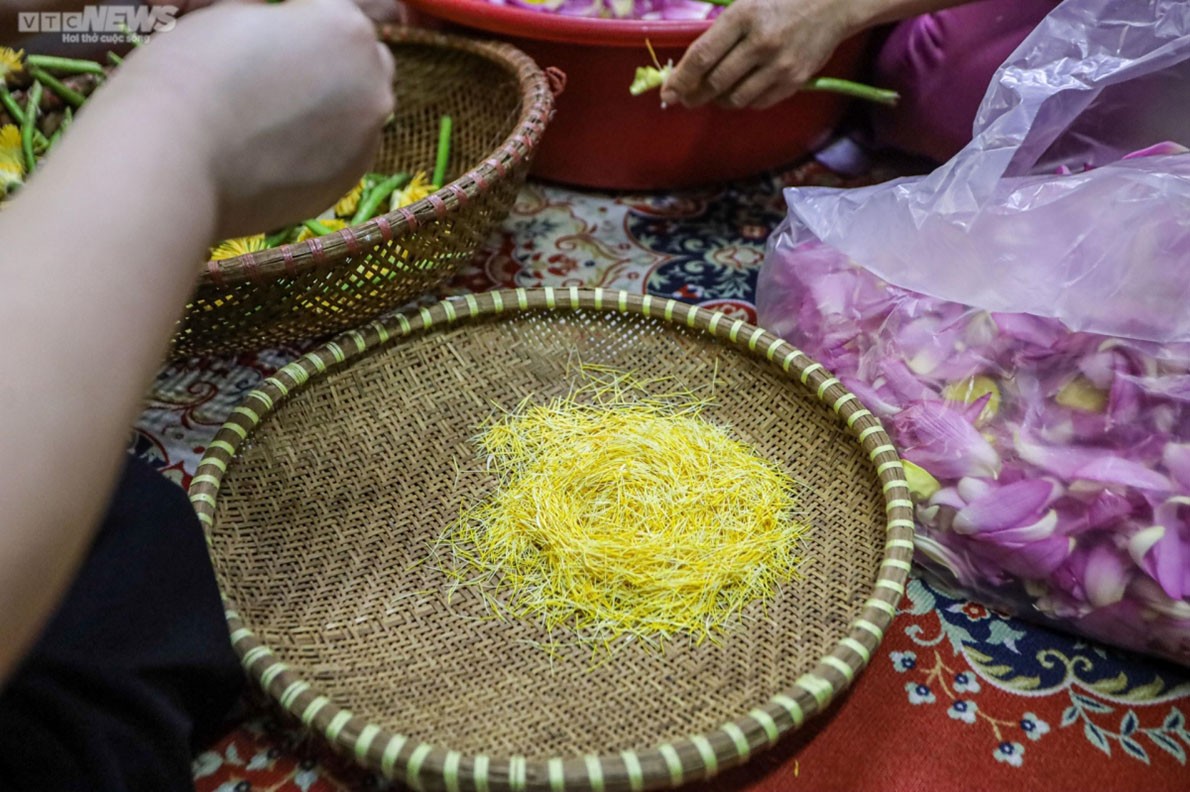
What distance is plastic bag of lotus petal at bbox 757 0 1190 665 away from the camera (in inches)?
30.0

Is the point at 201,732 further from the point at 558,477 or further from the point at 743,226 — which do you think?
the point at 743,226

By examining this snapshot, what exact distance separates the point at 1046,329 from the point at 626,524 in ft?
1.35

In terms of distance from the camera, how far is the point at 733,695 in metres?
0.67

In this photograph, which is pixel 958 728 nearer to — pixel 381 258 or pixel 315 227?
pixel 381 258

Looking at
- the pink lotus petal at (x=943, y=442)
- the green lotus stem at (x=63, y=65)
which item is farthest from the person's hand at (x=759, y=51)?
the green lotus stem at (x=63, y=65)

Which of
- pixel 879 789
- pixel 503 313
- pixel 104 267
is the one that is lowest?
pixel 879 789

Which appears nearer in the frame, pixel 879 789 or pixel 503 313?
pixel 879 789

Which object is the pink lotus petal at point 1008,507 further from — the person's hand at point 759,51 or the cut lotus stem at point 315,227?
the cut lotus stem at point 315,227

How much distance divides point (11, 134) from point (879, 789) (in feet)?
3.57

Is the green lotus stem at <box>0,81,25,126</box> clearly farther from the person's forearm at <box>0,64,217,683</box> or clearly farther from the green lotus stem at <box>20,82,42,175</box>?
the person's forearm at <box>0,64,217,683</box>

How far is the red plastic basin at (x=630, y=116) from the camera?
1.18m

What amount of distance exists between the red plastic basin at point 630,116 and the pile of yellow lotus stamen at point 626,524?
0.50 meters

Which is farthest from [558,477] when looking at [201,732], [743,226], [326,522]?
[743,226]

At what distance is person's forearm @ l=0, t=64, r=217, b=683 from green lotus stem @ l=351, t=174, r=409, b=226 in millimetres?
691
